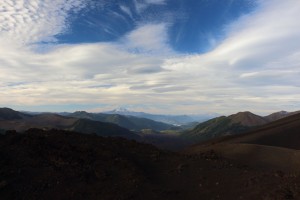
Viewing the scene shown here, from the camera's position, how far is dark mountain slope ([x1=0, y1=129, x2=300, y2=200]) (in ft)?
66.6

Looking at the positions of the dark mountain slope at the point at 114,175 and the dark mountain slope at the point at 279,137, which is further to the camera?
the dark mountain slope at the point at 279,137

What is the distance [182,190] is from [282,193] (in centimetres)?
A: 605

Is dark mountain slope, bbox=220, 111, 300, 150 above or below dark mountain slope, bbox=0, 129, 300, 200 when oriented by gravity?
above

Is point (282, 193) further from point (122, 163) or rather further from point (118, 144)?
point (118, 144)

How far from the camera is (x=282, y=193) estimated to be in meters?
19.1

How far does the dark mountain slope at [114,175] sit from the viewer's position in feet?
66.6

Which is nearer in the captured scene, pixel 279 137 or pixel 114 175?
pixel 114 175

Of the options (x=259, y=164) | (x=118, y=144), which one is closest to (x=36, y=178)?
(x=118, y=144)

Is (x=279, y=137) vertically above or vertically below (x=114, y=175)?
above

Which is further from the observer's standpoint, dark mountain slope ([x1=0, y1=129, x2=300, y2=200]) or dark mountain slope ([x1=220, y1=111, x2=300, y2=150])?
dark mountain slope ([x1=220, y1=111, x2=300, y2=150])

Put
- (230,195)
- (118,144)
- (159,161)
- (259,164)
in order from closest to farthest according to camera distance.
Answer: (230,195) < (159,161) < (118,144) < (259,164)

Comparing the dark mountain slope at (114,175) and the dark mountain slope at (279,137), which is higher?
the dark mountain slope at (279,137)

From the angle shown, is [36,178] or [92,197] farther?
[36,178]

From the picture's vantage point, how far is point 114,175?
23438mm
